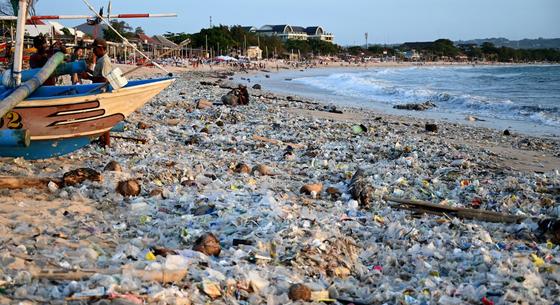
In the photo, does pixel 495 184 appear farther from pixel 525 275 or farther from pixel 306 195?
pixel 525 275

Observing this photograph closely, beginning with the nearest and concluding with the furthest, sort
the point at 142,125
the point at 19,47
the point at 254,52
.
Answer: the point at 19,47 → the point at 142,125 → the point at 254,52

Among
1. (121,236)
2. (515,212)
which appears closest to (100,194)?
(121,236)

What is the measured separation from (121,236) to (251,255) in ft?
3.77

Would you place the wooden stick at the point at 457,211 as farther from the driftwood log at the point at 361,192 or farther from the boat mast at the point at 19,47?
the boat mast at the point at 19,47

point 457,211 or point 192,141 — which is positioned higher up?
point 192,141

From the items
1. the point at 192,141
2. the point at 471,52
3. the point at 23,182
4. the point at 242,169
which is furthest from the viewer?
the point at 471,52

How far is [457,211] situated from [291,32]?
5353 inches

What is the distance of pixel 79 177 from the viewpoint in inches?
213

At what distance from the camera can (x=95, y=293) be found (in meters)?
2.82

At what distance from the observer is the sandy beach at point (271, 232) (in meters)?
3.19

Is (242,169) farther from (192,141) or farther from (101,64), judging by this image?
(101,64)

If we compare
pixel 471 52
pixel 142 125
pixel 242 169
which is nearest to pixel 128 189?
pixel 242 169

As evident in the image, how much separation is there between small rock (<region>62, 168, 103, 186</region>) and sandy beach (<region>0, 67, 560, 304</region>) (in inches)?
5.1

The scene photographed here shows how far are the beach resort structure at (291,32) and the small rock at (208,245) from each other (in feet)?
412
